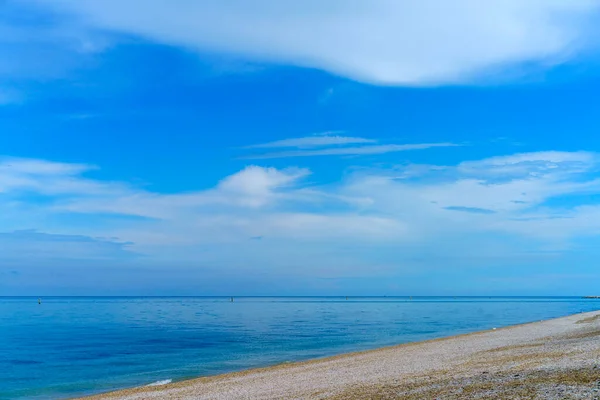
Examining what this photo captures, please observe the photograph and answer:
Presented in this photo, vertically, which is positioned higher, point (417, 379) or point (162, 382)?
point (417, 379)

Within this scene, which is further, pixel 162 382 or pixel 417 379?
pixel 162 382

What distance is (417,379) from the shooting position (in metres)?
21.4

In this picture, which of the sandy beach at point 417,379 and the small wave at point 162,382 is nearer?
the sandy beach at point 417,379

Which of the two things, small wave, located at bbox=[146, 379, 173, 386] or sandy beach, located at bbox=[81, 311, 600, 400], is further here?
small wave, located at bbox=[146, 379, 173, 386]

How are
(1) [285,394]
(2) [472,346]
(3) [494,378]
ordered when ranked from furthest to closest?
(2) [472,346] < (1) [285,394] < (3) [494,378]

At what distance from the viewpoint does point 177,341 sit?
189 feet

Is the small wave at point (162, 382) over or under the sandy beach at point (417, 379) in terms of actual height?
under

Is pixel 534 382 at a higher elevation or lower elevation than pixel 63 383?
higher

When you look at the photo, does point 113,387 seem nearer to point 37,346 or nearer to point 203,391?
point 203,391

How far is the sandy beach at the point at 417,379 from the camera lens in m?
16.2

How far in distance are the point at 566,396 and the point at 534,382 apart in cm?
270

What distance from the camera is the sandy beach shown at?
16.2 m

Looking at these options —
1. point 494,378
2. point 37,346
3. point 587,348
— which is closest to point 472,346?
point 587,348

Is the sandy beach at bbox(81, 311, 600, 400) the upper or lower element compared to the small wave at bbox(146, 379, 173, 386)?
upper
